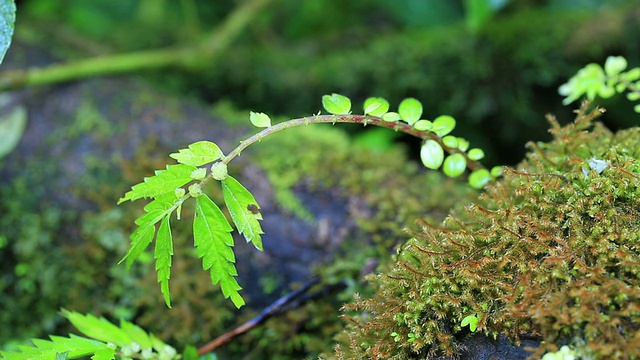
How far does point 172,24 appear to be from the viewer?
355 cm

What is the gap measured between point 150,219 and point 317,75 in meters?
2.15

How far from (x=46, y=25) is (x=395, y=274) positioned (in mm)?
2924

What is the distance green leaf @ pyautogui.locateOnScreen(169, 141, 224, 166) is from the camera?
3.28 ft

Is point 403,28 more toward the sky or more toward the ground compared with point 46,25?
more toward the sky

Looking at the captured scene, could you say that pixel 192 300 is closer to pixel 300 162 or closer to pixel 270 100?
pixel 300 162

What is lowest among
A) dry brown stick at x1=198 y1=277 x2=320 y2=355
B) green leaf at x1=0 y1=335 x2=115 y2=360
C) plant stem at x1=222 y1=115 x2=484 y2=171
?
green leaf at x1=0 y1=335 x2=115 y2=360

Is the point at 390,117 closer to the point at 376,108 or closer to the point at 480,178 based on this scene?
the point at 376,108

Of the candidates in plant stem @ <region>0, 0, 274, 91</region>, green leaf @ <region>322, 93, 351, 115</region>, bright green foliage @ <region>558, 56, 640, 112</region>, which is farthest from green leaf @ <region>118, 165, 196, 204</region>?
plant stem @ <region>0, 0, 274, 91</region>

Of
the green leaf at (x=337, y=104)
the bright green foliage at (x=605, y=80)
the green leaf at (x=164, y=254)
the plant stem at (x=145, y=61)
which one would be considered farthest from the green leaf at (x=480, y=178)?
the plant stem at (x=145, y=61)

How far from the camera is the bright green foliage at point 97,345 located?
1053 millimetres

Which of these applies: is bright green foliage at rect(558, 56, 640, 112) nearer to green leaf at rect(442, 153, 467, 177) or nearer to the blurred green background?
green leaf at rect(442, 153, 467, 177)

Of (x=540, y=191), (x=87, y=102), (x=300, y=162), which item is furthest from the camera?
(x=87, y=102)

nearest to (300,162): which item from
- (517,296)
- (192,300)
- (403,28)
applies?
(192,300)

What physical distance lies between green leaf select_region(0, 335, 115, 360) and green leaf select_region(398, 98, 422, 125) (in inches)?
30.1
